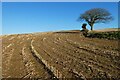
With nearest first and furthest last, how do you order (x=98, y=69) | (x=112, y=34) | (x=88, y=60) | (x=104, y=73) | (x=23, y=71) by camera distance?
(x=104, y=73) → (x=98, y=69) → (x=23, y=71) → (x=88, y=60) → (x=112, y=34)

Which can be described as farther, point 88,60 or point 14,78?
point 88,60

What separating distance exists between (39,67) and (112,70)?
5.39 metres

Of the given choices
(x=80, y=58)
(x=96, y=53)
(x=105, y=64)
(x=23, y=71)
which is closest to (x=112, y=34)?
(x=96, y=53)

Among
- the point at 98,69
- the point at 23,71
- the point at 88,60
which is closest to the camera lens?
the point at 98,69

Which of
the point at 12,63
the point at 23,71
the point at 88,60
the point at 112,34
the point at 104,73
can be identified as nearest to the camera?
the point at 104,73

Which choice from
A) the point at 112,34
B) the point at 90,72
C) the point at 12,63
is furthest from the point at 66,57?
the point at 112,34

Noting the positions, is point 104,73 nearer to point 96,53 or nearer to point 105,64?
point 105,64

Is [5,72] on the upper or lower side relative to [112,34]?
lower

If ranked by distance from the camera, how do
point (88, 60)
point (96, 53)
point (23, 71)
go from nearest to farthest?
point (23, 71) → point (88, 60) → point (96, 53)

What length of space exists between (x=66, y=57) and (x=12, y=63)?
4.62 meters

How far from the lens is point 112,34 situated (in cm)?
3634

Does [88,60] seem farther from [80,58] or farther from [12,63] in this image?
[12,63]

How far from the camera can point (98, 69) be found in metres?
17.0

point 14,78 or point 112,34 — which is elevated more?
point 112,34
